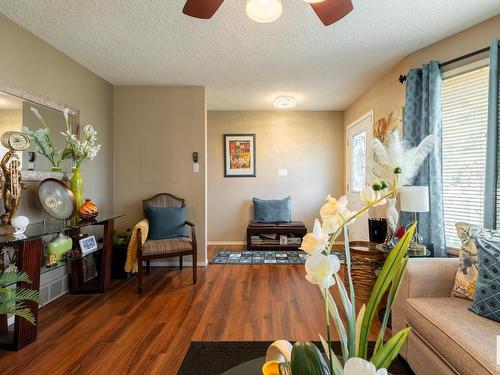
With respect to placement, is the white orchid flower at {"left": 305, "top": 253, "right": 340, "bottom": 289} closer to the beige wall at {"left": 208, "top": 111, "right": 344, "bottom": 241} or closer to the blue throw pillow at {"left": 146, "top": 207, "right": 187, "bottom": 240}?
the blue throw pillow at {"left": 146, "top": 207, "right": 187, "bottom": 240}

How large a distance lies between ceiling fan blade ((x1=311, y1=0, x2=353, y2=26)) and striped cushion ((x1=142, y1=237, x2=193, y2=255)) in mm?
2458

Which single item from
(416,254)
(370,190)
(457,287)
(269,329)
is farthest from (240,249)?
(370,190)

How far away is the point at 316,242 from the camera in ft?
1.94

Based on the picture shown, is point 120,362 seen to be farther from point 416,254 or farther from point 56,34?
point 56,34

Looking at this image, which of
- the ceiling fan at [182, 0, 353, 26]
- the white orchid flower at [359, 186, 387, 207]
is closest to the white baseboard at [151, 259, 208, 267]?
the ceiling fan at [182, 0, 353, 26]

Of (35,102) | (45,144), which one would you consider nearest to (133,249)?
(45,144)

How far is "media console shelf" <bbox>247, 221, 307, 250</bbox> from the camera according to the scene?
4574 millimetres

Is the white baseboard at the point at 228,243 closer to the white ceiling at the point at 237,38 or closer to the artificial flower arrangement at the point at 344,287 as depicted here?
the white ceiling at the point at 237,38

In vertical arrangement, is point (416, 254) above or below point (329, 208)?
below

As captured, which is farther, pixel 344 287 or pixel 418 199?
pixel 418 199

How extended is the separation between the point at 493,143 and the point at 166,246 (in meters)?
3.00

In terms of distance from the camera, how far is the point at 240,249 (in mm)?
4707

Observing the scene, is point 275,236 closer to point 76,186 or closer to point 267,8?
point 76,186

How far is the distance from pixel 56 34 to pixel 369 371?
10.5 feet
